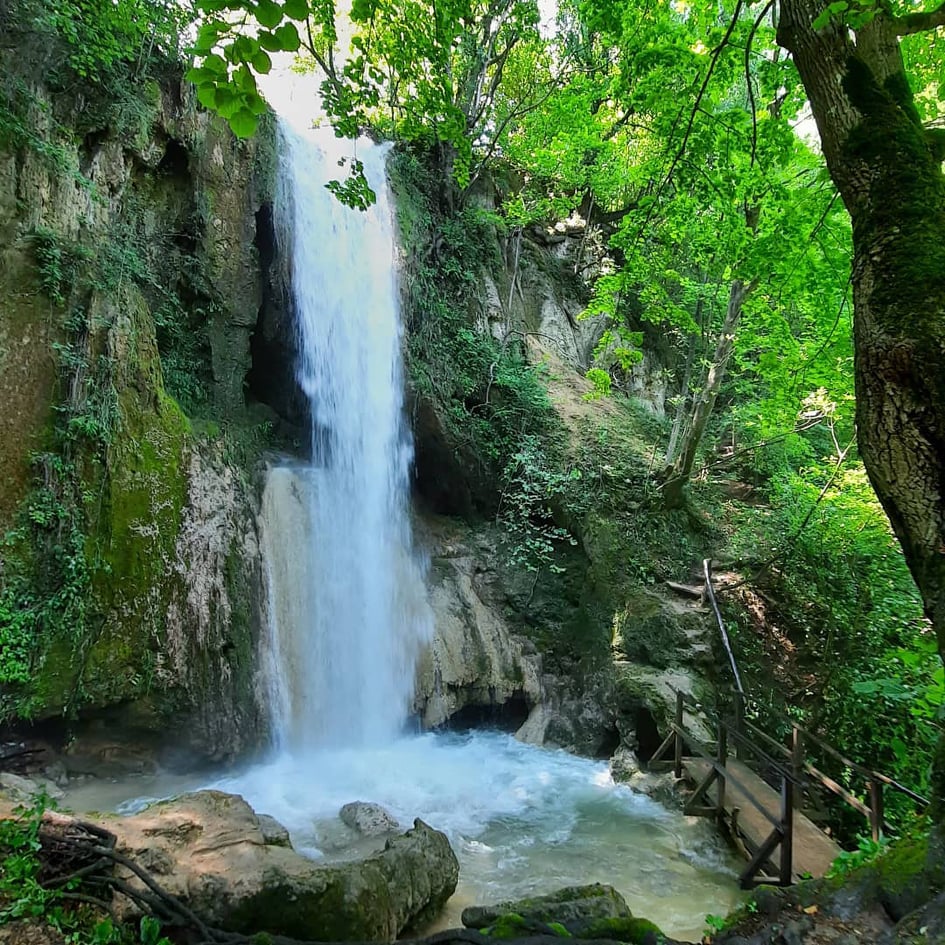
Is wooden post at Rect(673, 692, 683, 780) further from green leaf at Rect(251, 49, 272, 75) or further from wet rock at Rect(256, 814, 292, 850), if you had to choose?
green leaf at Rect(251, 49, 272, 75)

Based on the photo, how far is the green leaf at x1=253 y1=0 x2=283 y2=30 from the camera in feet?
6.54

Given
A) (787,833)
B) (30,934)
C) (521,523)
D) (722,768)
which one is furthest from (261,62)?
(521,523)

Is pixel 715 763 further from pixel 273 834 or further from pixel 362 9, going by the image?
pixel 362 9

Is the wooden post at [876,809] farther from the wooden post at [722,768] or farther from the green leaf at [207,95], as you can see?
the green leaf at [207,95]

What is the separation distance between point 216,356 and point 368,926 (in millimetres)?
8800

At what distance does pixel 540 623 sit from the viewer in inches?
434

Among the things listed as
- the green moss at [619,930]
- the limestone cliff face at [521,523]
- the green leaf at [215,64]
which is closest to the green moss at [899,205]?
the green leaf at [215,64]

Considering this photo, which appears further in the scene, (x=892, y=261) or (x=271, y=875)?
(x=271, y=875)

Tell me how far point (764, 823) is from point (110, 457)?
818 cm

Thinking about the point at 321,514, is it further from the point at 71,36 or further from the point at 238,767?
the point at 71,36

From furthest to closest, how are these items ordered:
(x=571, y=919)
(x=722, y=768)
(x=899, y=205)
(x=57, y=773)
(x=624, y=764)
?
(x=624, y=764)
(x=57, y=773)
(x=722, y=768)
(x=571, y=919)
(x=899, y=205)

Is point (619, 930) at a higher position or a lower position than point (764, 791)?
higher

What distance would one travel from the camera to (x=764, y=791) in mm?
6277

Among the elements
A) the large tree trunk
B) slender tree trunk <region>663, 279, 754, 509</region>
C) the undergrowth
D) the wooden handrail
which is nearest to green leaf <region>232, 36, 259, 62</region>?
the large tree trunk
